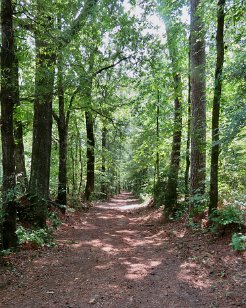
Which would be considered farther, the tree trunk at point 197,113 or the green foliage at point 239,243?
the tree trunk at point 197,113

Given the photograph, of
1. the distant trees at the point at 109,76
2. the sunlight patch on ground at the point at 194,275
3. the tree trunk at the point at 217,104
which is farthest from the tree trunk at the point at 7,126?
the tree trunk at the point at 217,104

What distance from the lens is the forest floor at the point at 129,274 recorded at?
454 cm

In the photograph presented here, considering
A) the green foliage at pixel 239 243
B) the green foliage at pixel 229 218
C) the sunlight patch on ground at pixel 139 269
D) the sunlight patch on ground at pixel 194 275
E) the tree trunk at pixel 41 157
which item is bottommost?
the sunlight patch on ground at pixel 139 269

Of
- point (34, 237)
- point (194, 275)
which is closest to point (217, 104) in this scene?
point (194, 275)

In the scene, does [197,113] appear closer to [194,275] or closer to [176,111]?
[176,111]

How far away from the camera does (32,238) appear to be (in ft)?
24.9

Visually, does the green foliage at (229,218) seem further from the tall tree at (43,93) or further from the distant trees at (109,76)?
the tall tree at (43,93)

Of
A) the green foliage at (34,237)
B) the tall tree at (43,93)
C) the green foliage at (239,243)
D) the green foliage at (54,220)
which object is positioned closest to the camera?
the green foliage at (239,243)

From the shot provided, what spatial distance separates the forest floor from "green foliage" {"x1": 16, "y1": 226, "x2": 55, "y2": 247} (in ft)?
1.03

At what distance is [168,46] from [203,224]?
6.85m

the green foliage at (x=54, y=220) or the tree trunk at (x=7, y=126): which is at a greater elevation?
the tree trunk at (x=7, y=126)

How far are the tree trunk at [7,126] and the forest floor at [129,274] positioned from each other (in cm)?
80

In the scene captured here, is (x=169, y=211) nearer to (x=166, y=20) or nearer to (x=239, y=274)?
(x=239, y=274)

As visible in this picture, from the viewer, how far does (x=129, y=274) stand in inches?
227
